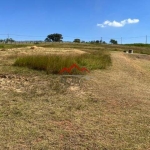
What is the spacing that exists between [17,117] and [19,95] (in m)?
1.18

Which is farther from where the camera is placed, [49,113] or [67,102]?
[67,102]

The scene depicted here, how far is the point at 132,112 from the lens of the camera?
3941mm

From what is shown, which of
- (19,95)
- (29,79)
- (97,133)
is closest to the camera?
(97,133)

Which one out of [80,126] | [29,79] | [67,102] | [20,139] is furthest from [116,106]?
[29,79]

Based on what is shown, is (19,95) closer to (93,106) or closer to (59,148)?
(93,106)

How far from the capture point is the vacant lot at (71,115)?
2.79 m

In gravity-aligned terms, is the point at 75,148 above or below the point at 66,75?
below

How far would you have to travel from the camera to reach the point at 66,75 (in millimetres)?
6609

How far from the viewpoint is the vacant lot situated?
2.79m

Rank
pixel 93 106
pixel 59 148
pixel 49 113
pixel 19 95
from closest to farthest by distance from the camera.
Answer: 1. pixel 59 148
2. pixel 49 113
3. pixel 93 106
4. pixel 19 95

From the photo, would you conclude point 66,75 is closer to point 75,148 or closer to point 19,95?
point 19,95

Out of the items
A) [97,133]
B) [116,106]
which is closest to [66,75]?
[116,106]

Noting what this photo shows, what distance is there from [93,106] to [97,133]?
116 centimetres

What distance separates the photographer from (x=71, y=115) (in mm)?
3656
